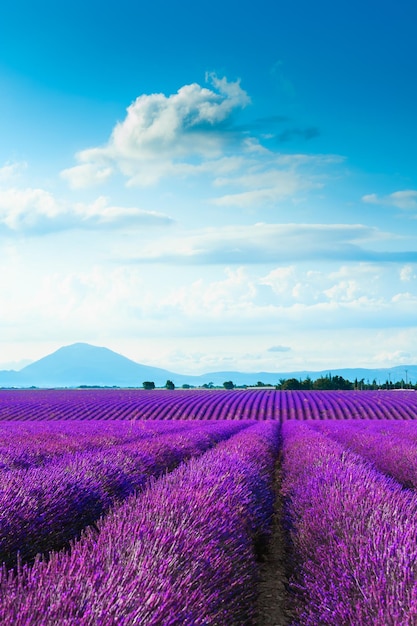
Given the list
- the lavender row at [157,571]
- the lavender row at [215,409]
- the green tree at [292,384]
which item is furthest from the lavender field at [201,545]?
the green tree at [292,384]

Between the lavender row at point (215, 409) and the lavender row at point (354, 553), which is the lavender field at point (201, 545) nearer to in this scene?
the lavender row at point (354, 553)

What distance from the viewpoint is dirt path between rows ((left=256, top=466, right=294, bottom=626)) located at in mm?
4324

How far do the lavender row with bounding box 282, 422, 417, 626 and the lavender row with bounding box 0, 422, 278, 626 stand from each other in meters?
0.40

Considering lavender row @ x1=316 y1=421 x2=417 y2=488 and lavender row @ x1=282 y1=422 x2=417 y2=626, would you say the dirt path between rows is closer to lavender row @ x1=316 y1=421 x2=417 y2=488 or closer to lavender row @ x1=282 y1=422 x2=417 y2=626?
lavender row @ x1=282 y1=422 x2=417 y2=626

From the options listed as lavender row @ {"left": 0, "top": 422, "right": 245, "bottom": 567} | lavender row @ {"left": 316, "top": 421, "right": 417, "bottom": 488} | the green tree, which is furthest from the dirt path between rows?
the green tree

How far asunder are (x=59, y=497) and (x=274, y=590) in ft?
6.18

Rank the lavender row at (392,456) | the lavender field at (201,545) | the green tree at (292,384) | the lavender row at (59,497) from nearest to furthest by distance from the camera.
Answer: the lavender field at (201,545)
the lavender row at (59,497)
the lavender row at (392,456)
the green tree at (292,384)

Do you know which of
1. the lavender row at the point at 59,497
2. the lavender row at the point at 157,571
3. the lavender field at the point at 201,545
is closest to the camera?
the lavender row at the point at 157,571

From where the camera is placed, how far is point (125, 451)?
7965 millimetres

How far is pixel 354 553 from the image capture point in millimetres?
3236

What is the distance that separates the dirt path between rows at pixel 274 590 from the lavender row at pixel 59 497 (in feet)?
4.78

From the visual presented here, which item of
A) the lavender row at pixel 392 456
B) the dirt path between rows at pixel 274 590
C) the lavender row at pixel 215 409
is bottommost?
the dirt path between rows at pixel 274 590

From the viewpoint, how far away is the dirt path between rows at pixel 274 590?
14.2 ft

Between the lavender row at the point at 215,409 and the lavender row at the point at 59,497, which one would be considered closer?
the lavender row at the point at 59,497
